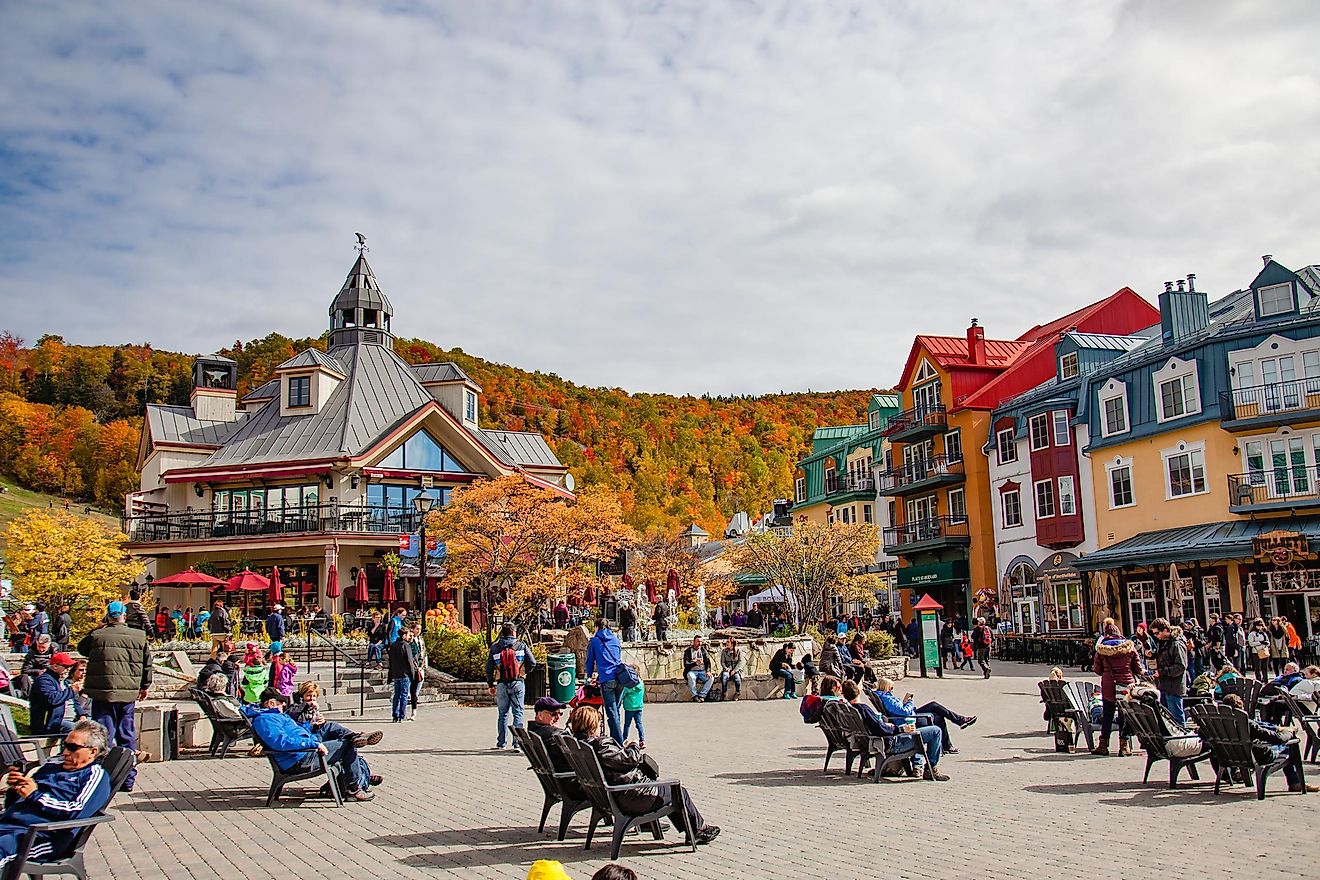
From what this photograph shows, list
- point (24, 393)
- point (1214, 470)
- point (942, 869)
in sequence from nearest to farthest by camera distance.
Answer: point (942, 869) < point (1214, 470) < point (24, 393)

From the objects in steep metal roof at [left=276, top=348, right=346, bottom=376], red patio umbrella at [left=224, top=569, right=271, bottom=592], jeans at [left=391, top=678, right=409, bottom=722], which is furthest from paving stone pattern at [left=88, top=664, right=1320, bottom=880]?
steep metal roof at [left=276, top=348, right=346, bottom=376]

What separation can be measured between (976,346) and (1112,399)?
986 cm

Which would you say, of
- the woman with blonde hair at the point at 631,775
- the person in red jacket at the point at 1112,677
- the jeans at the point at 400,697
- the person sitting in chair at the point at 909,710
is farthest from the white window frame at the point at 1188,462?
the woman with blonde hair at the point at 631,775

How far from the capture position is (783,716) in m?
20.6

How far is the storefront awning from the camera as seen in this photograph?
31.7 meters

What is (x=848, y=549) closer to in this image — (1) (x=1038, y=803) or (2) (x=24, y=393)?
(1) (x=1038, y=803)

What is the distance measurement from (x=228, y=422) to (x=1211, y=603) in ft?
129

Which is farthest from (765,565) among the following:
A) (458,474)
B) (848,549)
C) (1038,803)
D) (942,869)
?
(942,869)

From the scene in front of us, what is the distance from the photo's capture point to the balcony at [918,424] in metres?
48.0

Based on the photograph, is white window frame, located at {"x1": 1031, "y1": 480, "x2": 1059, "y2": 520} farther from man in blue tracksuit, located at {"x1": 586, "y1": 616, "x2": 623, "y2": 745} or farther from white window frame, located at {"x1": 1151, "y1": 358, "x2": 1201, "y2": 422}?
man in blue tracksuit, located at {"x1": 586, "y1": 616, "x2": 623, "y2": 745}

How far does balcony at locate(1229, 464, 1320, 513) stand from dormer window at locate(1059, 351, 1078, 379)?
31.2 feet

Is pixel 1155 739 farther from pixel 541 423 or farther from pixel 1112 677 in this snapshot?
pixel 541 423

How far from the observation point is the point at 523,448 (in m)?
51.8

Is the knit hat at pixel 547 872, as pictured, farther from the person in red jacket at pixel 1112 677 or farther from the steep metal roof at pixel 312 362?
the steep metal roof at pixel 312 362
